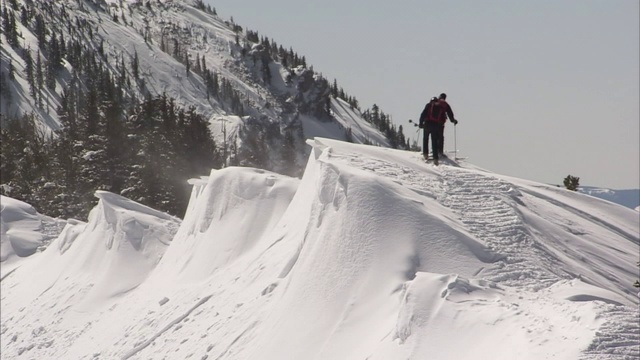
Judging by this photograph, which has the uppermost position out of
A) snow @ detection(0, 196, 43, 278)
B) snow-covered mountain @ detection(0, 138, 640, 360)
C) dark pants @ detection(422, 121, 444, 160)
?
dark pants @ detection(422, 121, 444, 160)

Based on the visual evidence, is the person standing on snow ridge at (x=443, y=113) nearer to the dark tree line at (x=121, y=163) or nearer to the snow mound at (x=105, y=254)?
the snow mound at (x=105, y=254)

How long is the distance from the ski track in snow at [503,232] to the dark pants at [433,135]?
35 cm

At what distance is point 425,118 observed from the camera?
18297mm

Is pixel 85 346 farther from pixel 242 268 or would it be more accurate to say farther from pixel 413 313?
pixel 413 313

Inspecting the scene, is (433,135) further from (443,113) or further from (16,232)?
(16,232)

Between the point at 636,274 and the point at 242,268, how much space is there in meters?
7.03

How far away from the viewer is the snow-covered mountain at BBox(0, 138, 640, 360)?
9516 millimetres

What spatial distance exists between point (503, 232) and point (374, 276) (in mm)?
2374

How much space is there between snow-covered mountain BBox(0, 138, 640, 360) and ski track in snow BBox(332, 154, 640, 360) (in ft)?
0.10

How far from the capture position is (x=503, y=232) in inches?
503

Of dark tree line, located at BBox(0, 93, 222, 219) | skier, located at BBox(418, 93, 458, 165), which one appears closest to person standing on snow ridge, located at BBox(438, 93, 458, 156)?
skier, located at BBox(418, 93, 458, 165)

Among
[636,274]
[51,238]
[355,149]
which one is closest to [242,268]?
[355,149]

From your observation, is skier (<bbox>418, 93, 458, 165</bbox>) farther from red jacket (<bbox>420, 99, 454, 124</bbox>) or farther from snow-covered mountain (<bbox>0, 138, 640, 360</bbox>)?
snow-covered mountain (<bbox>0, 138, 640, 360</bbox>)

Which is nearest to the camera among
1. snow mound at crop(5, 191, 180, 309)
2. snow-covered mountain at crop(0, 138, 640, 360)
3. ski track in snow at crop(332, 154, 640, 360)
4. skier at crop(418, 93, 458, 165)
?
ski track in snow at crop(332, 154, 640, 360)
